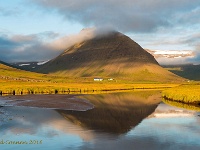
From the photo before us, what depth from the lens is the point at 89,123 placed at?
3959 cm

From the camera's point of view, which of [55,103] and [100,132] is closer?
[100,132]

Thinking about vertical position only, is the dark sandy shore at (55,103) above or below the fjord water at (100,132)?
above

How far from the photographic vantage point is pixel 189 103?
6391cm

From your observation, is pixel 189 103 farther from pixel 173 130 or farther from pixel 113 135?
pixel 113 135

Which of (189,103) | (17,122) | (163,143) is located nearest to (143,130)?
(163,143)

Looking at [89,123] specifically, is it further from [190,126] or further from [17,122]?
[190,126]

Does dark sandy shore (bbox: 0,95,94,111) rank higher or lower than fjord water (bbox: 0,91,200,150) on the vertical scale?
higher

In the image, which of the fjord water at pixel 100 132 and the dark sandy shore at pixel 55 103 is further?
the dark sandy shore at pixel 55 103

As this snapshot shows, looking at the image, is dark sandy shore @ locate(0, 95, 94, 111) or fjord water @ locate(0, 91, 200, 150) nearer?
fjord water @ locate(0, 91, 200, 150)

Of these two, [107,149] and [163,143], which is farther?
[163,143]

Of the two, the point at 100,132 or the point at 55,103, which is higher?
the point at 55,103

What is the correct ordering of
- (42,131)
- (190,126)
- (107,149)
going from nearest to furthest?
1. (107,149)
2. (42,131)
3. (190,126)

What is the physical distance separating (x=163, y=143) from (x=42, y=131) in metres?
13.5

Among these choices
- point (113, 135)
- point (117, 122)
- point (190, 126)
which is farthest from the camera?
point (117, 122)
